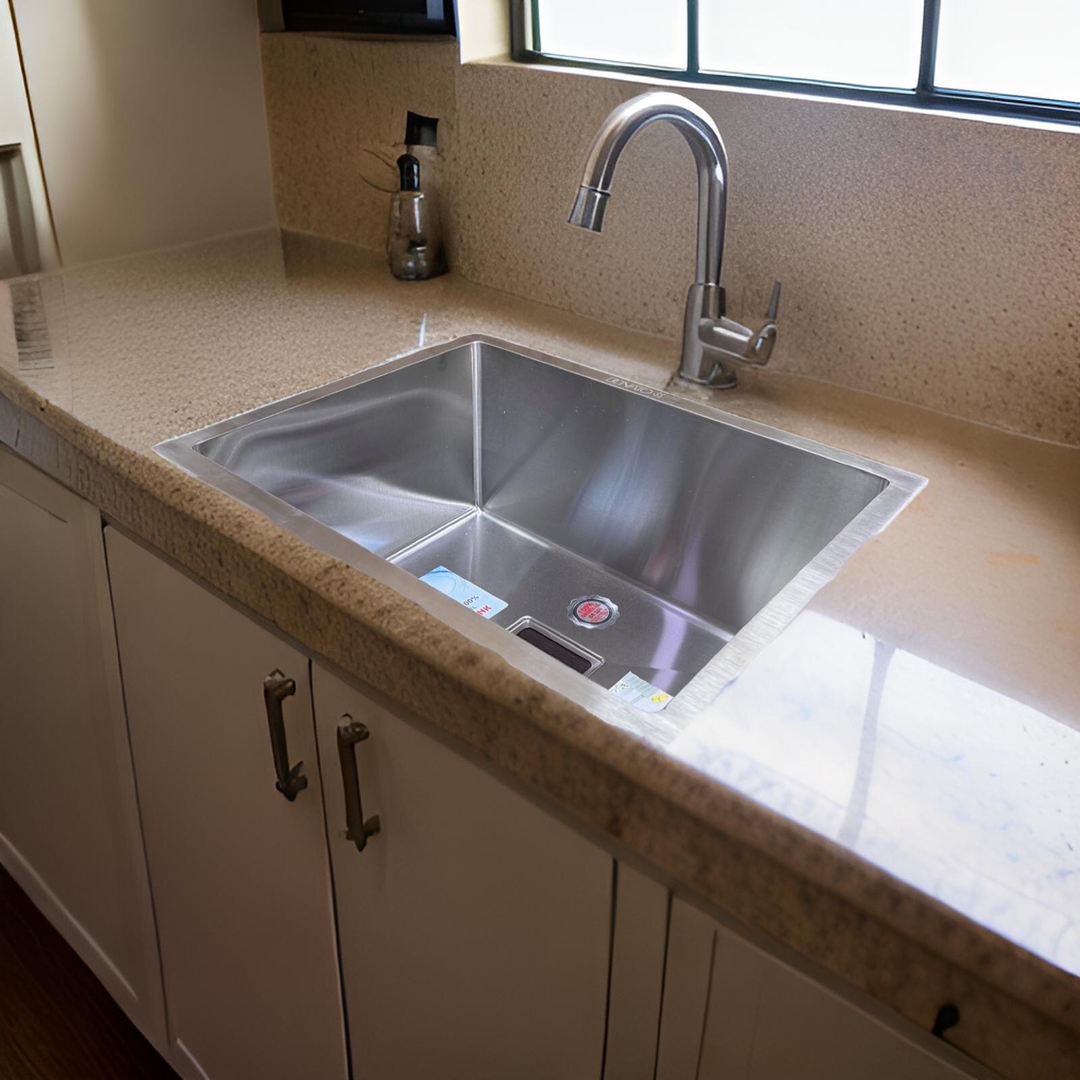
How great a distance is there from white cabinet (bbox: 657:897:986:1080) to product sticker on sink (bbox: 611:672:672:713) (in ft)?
1.35

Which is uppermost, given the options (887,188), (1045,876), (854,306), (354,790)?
(887,188)

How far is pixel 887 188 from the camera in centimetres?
110

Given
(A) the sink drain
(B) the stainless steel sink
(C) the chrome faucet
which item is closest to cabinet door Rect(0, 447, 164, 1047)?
(B) the stainless steel sink

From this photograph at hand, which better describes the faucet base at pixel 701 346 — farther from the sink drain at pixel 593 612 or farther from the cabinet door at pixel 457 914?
the cabinet door at pixel 457 914

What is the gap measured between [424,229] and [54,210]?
0.54 metres

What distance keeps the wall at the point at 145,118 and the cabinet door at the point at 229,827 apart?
74cm

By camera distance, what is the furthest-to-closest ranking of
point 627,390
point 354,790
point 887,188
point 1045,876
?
point 627,390 → point 887,188 → point 354,790 → point 1045,876

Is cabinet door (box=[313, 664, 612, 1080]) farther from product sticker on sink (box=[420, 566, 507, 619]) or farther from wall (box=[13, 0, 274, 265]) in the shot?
wall (box=[13, 0, 274, 265])

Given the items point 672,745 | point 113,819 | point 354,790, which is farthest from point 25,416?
point 672,745

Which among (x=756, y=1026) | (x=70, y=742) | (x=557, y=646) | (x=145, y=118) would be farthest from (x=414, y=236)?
(x=756, y=1026)

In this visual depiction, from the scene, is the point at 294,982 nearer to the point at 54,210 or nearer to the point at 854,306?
the point at 854,306

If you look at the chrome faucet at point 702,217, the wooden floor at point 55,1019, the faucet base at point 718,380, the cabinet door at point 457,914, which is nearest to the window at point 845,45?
the chrome faucet at point 702,217

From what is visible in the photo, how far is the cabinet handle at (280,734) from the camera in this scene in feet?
2.94

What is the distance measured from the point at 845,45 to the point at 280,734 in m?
0.95
